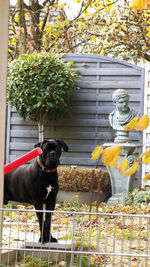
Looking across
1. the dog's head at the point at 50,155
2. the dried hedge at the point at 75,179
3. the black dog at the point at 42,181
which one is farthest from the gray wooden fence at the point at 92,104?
the black dog at the point at 42,181

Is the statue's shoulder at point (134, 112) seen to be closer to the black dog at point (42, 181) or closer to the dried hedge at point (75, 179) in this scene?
the dried hedge at point (75, 179)

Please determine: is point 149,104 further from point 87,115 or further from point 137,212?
point 137,212

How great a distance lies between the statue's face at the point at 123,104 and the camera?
6719 mm

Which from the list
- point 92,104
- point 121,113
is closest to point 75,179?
point 121,113

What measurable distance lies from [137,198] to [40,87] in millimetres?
2366

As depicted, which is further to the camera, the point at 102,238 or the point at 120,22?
the point at 120,22

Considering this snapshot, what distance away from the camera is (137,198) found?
6.24m

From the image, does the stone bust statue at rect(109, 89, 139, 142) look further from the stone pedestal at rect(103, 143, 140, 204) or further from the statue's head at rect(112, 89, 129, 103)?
the stone pedestal at rect(103, 143, 140, 204)

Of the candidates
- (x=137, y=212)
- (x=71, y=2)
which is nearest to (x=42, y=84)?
(x=137, y=212)

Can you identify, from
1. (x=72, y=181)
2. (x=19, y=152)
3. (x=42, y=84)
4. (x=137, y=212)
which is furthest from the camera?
(x=19, y=152)

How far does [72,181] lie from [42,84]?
1.68 m

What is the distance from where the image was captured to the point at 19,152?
7.79 meters

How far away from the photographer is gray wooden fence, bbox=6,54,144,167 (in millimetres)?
7352

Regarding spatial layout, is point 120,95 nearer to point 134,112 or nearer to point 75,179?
point 134,112
